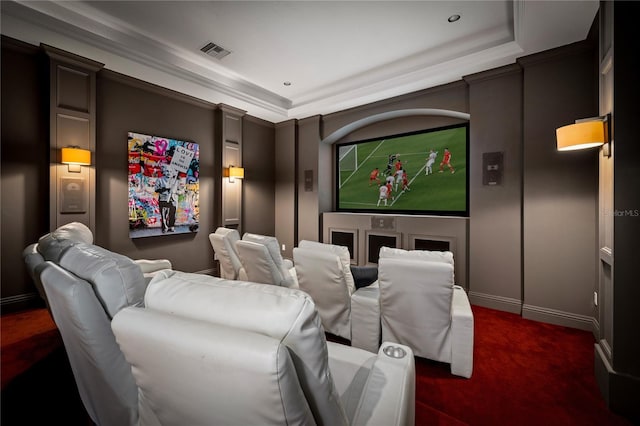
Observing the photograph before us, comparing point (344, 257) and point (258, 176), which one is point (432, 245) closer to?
point (344, 257)

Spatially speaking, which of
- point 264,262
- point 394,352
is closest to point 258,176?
point 264,262

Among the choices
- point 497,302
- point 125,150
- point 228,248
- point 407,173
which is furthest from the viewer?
point 407,173

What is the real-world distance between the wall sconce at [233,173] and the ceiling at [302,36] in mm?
1188

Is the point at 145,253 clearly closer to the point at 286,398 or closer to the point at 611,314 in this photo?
the point at 286,398

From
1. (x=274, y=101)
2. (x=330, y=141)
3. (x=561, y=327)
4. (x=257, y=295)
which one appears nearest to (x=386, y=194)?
(x=330, y=141)

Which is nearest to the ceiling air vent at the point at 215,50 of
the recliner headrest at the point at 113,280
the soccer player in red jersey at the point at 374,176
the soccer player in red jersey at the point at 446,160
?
the soccer player in red jersey at the point at 374,176

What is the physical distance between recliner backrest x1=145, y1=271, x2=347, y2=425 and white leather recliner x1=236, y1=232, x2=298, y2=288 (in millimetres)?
Answer: 1689

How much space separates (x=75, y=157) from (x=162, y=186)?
1.13 metres

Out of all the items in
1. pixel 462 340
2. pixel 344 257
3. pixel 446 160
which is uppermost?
pixel 446 160

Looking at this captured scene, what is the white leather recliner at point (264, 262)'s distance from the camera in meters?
2.56

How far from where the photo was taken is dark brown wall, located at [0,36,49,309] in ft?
9.79

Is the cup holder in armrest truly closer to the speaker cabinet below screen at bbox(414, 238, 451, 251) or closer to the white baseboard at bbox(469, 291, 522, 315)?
the white baseboard at bbox(469, 291, 522, 315)

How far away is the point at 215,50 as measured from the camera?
139 inches

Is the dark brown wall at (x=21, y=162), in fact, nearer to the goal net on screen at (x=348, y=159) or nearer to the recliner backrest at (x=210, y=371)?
the recliner backrest at (x=210, y=371)
